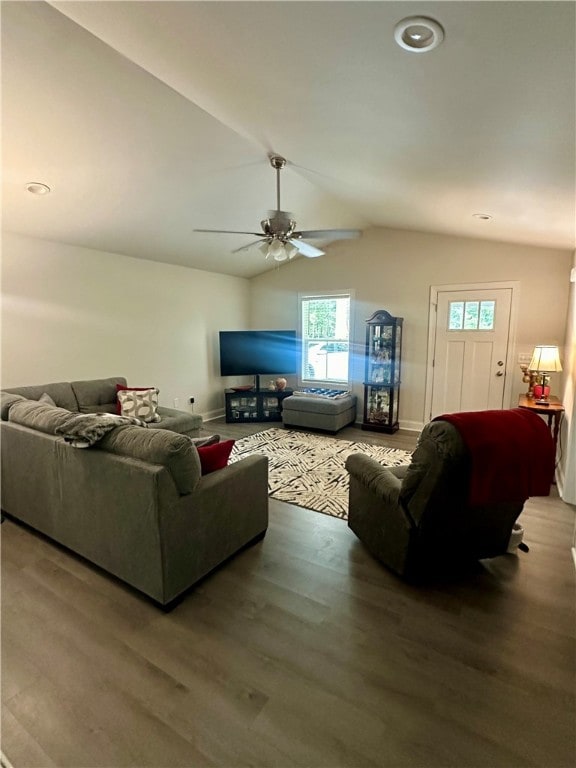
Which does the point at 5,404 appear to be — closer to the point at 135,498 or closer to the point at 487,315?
the point at 135,498

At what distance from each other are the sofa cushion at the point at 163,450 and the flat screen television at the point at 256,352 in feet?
12.9

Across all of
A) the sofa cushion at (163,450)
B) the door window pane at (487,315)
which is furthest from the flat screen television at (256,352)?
the sofa cushion at (163,450)

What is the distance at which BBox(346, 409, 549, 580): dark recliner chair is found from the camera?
183 cm

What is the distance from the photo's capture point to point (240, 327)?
671 centimetres

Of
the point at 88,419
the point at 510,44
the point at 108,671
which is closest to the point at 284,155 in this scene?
the point at 510,44

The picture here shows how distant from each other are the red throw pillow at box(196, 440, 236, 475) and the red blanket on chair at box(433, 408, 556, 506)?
1.32 metres

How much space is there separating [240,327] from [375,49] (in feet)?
17.9

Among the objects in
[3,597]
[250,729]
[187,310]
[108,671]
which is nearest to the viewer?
[250,729]

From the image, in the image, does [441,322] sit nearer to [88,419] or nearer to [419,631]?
[419,631]

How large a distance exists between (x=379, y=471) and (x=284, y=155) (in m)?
2.58

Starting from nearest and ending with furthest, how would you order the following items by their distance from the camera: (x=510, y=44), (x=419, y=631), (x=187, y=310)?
1. (x=510, y=44)
2. (x=419, y=631)
3. (x=187, y=310)

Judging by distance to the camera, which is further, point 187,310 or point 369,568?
point 187,310

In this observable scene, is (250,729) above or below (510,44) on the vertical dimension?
below

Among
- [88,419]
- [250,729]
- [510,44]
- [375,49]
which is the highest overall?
[375,49]
